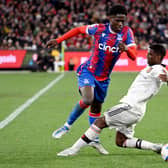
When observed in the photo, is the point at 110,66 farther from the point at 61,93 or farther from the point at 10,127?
the point at 61,93

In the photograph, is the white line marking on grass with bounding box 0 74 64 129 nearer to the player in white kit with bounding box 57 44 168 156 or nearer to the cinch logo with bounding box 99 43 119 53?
the cinch logo with bounding box 99 43 119 53

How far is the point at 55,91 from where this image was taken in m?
17.7

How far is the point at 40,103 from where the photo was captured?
1414 cm

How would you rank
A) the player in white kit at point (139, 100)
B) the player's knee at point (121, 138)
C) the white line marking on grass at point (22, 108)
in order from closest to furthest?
1. the player in white kit at point (139, 100)
2. the player's knee at point (121, 138)
3. the white line marking on grass at point (22, 108)

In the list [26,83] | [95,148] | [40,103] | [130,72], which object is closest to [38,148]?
[95,148]

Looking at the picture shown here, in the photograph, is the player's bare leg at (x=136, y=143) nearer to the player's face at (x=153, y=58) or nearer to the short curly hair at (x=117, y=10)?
the player's face at (x=153, y=58)

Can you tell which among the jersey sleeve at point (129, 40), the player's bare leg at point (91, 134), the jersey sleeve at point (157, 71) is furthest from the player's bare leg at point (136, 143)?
the jersey sleeve at point (129, 40)

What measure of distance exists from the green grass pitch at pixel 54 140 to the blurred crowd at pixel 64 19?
Answer: 12935 mm

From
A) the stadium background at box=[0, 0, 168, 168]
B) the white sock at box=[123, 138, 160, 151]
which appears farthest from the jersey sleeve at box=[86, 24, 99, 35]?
the white sock at box=[123, 138, 160, 151]

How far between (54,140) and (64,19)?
78.5ft

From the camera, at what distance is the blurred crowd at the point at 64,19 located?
29688 millimetres

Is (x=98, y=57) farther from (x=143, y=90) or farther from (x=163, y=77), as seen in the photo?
(x=163, y=77)

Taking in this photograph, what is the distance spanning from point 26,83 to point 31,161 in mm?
14369

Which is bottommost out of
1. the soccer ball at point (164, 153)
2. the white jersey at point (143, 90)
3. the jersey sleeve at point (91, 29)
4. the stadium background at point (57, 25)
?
the stadium background at point (57, 25)
